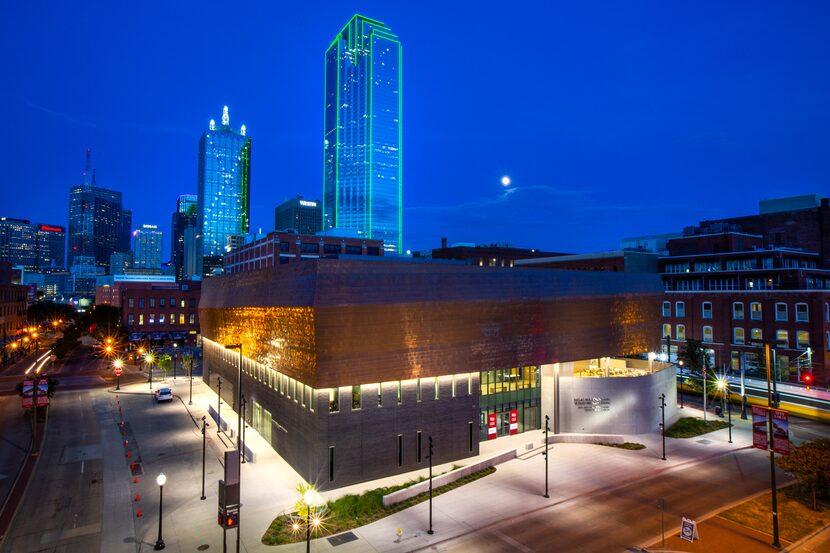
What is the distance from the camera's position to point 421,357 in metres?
33.6

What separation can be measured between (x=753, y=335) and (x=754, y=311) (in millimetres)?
3515

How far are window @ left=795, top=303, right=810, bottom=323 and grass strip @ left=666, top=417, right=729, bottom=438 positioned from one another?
28.1 m

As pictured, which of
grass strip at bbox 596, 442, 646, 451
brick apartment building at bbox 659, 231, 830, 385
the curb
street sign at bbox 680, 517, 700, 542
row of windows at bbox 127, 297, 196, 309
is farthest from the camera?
row of windows at bbox 127, 297, 196, 309

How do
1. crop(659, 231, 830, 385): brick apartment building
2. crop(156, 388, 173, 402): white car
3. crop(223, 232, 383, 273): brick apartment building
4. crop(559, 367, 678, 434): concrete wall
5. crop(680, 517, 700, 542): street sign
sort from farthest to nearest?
1. crop(223, 232, 383, 273): brick apartment building
2. crop(659, 231, 830, 385): brick apartment building
3. crop(156, 388, 173, 402): white car
4. crop(559, 367, 678, 434): concrete wall
5. crop(680, 517, 700, 542): street sign

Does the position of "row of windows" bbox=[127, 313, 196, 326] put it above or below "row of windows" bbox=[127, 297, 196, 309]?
below

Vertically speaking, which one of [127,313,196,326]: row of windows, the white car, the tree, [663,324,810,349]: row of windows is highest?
[127,313,196,326]: row of windows

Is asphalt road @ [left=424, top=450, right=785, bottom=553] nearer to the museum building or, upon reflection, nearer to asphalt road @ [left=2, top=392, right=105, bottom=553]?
the museum building

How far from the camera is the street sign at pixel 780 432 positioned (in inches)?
907

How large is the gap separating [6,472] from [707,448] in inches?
2109

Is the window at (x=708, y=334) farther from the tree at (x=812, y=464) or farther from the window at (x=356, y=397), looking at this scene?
the window at (x=356, y=397)

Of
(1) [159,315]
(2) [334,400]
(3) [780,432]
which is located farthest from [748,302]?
(1) [159,315]

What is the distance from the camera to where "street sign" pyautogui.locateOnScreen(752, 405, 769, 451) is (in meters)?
24.0

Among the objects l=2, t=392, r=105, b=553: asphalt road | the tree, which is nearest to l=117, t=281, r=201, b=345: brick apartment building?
l=2, t=392, r=105, b=553: asphalt road

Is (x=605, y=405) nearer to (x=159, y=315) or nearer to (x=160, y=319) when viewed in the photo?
(x=160, y=319)
